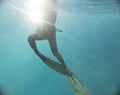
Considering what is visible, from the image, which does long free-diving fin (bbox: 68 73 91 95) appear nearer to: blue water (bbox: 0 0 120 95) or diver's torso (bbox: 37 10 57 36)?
diver's torso (bbox: 37 10 57 36)

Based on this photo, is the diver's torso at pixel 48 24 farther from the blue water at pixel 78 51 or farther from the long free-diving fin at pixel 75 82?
the blue water at pixel 78 51

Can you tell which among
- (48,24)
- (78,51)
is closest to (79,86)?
(48,24)

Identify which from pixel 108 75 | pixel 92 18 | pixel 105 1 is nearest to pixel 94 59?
pixel 108 75

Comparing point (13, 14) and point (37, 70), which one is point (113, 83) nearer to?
point (37, 70)

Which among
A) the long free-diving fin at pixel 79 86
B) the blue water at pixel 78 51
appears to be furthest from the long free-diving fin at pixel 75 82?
the blue water at pixel 78 51

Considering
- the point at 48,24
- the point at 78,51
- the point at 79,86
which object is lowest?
the point at 78,51

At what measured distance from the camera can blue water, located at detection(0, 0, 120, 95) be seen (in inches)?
400

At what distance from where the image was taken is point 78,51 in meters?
11.6

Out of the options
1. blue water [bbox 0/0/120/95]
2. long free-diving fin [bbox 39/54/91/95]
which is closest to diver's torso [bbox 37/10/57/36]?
long free-diving fin [bbox 39/54/91/95]

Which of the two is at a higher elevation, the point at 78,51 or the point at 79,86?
the point at 79,86

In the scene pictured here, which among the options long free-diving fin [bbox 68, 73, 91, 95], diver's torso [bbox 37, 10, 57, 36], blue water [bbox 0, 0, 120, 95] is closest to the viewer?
diver's torso [bbox 37, 10, 57, 36]

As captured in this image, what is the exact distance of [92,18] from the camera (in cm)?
1096

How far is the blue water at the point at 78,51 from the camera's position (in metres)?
10.2

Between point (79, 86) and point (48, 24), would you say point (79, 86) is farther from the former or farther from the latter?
point (48, 24)
